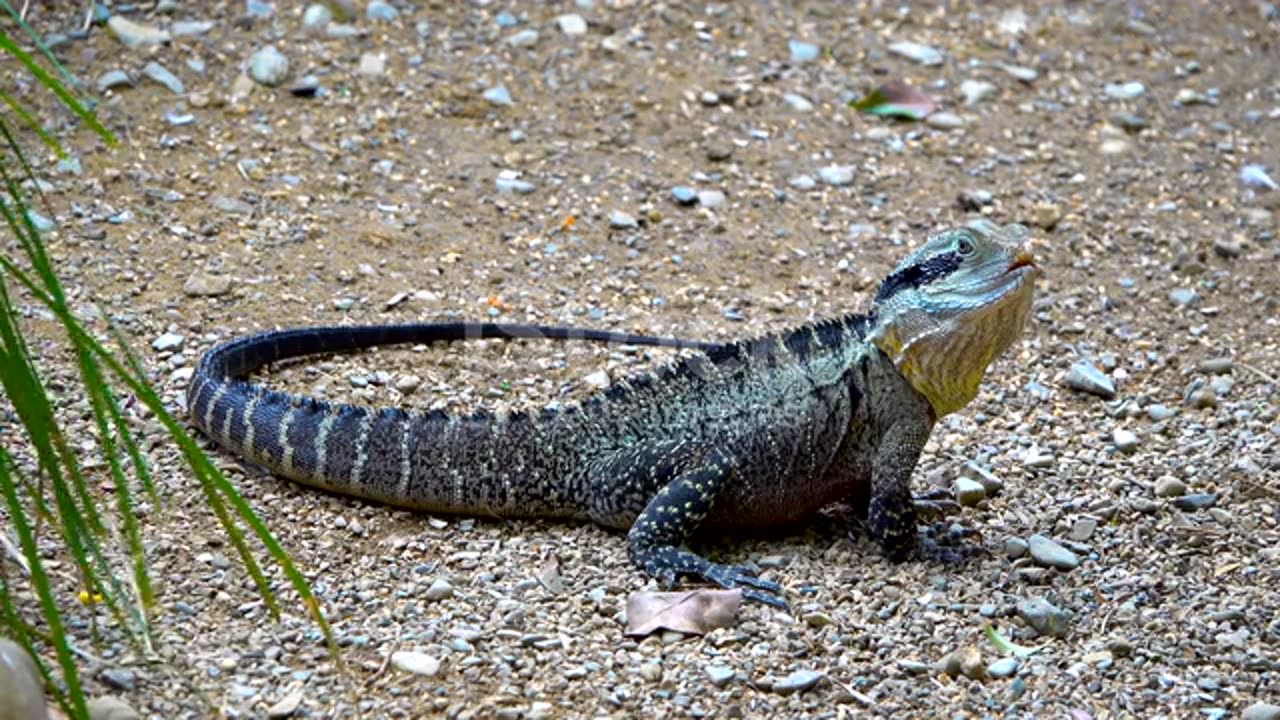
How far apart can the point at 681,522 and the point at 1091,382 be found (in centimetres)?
229

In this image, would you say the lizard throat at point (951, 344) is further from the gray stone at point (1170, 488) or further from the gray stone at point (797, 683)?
the gray stone at point (797, 683)

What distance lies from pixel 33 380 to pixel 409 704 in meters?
1.41

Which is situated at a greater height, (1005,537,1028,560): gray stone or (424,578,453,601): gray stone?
(424,578,453,601): gray stone

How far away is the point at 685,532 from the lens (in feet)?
17.9

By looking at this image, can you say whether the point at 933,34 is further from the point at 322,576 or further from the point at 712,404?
the point at 322,576

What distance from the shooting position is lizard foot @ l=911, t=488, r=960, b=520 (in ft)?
19.1

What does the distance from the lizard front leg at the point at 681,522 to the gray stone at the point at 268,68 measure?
3936mm

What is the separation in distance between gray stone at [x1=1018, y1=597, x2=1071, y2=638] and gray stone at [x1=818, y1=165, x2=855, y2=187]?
3.76 meters

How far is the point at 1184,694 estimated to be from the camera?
472 centimetres

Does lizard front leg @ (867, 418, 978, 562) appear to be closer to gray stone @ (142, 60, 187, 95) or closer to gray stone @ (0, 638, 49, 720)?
gray stone @ (0, 638, 49, 720)

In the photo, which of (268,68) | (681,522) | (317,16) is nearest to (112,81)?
(268,68)

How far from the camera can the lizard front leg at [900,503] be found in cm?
548

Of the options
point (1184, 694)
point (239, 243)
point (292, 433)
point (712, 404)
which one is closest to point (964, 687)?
point (1184, 694)

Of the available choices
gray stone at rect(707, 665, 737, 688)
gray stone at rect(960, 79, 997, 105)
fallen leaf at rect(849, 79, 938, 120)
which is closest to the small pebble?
gray stone at rect(707, 665, 737, 688)
